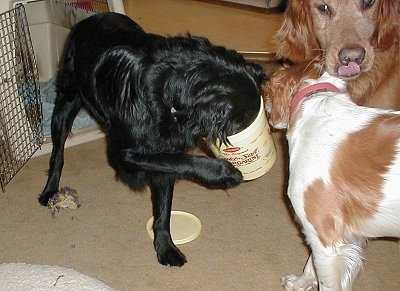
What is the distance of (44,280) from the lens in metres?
1.80

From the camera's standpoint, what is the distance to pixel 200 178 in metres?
1.94

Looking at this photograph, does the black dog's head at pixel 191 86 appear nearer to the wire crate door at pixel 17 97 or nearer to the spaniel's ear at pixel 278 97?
the spaniel's ear at pixel 278 97

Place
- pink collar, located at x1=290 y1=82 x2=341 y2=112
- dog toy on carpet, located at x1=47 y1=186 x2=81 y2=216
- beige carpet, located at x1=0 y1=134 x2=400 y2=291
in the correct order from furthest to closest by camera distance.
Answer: dog toy on carpet, located at x1=47 y1=186 x2=81 y2=216
beige carpet, located at x1=0 y1=134 x2=400 y2=291
pink collar, located at x1=290 y1=82 x2=341 y2=112

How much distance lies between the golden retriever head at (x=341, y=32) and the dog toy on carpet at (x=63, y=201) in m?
1.21

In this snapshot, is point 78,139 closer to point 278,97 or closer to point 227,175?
point 227,175

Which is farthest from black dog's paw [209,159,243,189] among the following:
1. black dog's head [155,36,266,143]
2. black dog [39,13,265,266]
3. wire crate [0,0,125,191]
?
wire crate [0,0,125,191]

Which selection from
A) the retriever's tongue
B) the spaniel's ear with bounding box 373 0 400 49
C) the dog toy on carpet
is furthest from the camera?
the dog toy on carpet

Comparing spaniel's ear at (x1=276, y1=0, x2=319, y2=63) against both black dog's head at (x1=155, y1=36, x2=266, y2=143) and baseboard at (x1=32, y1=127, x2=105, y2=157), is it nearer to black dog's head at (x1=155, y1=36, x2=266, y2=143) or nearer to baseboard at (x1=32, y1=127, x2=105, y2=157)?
black dog's head at (x1=155, y1=36, x2=266, y2=143)

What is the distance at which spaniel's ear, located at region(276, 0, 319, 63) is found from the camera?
236 centimetres

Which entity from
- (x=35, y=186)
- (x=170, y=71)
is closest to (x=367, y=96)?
(x=170, y=71)

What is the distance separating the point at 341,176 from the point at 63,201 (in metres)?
1.40

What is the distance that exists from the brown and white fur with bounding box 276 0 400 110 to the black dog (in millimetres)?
373

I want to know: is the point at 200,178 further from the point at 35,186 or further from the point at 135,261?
the point at 35,186

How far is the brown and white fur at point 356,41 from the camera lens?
204 cm
